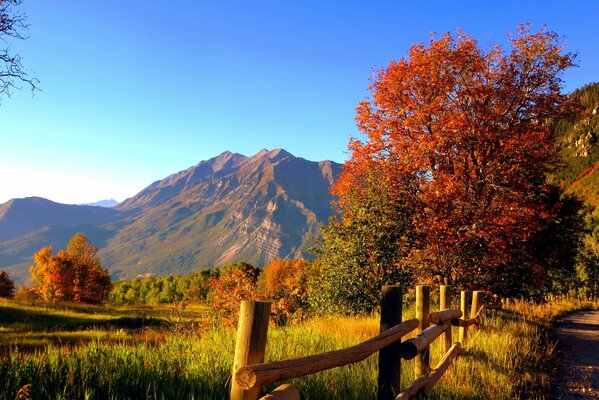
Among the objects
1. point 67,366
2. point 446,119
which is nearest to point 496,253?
point 446,119

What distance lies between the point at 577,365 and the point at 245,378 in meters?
10.6

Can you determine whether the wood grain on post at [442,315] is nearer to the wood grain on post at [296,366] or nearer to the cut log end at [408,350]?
the cut log end at [408,350]

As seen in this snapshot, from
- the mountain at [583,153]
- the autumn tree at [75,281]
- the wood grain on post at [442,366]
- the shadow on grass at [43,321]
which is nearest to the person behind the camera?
the wood grain on post at [442,366]

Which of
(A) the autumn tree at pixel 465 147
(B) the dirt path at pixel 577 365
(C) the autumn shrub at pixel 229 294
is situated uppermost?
(A) the autumn tree at pixel 465 147

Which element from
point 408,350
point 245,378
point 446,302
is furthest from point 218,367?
point 446,302

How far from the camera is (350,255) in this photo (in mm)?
15133

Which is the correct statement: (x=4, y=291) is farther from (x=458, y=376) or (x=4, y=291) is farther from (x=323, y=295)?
(x=458, y=376)

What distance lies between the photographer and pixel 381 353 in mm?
4699

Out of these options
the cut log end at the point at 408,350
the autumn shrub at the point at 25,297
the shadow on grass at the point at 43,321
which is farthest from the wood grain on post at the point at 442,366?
the autumn shrub at the point at 25,297

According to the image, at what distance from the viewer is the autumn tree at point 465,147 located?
607 inches

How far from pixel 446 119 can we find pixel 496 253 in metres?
5.49

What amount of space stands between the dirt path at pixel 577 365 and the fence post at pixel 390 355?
456cm

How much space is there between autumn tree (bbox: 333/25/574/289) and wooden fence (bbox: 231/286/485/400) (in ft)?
20.8

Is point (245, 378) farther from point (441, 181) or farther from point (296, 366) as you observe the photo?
point (441, 181)
